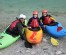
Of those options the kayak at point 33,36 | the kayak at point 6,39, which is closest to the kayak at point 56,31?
the kayak at point 33,36

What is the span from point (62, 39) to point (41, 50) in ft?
4.00

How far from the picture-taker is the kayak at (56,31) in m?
9.08

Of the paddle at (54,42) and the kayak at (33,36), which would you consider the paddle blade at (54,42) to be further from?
the kayak at (33,36)

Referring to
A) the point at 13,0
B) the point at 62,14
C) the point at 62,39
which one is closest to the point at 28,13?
the point at 62,14

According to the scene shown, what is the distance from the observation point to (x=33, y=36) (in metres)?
8.59

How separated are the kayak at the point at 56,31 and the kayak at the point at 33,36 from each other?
1.74 ft

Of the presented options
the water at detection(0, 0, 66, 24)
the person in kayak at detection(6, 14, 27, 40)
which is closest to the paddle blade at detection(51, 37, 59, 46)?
the person in kayak at detection(6, 14, 27, 40)

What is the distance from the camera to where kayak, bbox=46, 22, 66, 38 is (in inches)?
357

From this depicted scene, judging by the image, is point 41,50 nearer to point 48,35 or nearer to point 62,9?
point 48,35

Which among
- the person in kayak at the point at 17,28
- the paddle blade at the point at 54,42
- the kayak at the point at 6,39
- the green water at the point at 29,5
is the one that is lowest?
the green water at the point at 29,5

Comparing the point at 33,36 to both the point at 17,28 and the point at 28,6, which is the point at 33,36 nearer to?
the point at 17,28

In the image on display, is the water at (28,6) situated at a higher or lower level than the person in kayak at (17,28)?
lower

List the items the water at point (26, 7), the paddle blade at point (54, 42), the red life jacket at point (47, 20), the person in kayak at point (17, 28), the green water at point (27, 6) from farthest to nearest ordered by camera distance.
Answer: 1. the green water at point (27, 6)
2. the water at point (26, 7)
3. the red life jacket at point (47, 20)
4. the person in kayak at point (17, 28)
5. the paddle blade at point (54, 42)

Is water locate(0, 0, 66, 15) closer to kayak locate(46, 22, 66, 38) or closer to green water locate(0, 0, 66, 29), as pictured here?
green water locate(0, 0, 66, 29)
